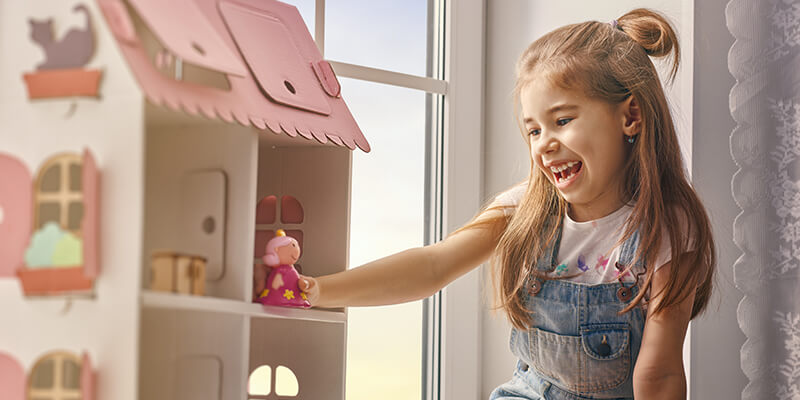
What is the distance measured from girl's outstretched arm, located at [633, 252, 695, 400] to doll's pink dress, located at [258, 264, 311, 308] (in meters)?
0.43

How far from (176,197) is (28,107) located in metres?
0.13

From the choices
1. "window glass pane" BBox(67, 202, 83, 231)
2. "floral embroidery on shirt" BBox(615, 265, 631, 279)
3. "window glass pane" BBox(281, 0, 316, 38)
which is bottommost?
"floral embroidery on shirt" BBox(615, 265, 631, 279)

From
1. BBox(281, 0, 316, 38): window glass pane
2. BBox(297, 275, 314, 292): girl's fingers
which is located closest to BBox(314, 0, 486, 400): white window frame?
BBox(281, 0, 316, 38): window glass pane

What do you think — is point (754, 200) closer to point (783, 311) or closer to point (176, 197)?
point (783, 311)

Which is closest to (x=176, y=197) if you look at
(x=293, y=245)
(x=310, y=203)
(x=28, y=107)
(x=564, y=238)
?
(x=28, y=107)

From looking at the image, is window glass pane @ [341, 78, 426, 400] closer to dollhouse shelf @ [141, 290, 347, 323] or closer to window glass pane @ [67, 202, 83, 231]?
dollhouse shelf @ [141, 290, 347, 323]

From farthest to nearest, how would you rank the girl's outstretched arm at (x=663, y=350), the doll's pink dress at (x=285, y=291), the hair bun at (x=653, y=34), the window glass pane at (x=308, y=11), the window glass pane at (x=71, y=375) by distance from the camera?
1. the window glass pane at (x=308, y=11)
2. the hair bun at (x=653, y=34)
3. the girl's outstretched arm at (x=663, y=350)
4. the doll's pink dress at (x=285, y=291)
5. the window glass pane at (x=71, y=375)

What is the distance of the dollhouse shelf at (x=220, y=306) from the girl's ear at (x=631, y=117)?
0.45 metres

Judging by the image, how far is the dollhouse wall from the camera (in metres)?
0.56

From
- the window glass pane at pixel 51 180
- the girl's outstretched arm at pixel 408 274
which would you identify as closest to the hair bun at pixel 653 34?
the girl's outstretched arm at pixel 408 274

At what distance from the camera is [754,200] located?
1.07 metres

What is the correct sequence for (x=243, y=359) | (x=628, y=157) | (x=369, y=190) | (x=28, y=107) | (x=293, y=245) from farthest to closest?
(x=369, y=190) → (x=628, y=157) → (x=293, y=245) → (x=243, y=359) → (x=28, y=107)

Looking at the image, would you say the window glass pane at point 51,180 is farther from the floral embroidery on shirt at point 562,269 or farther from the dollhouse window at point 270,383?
the floral embroidery on shirt at point 562,269

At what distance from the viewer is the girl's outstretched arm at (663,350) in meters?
0.92
